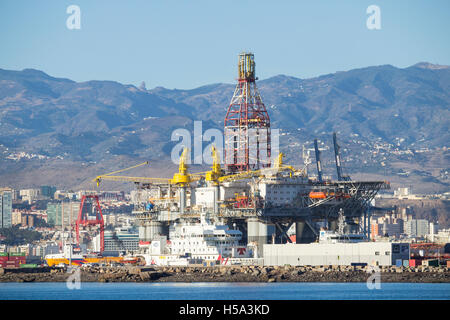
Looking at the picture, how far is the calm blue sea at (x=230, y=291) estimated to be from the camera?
90.6 m

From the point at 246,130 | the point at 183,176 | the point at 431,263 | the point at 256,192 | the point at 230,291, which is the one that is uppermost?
the point at 246,130

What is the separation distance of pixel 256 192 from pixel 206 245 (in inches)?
372

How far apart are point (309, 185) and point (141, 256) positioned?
26.2 m

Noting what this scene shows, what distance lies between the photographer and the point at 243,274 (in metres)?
116

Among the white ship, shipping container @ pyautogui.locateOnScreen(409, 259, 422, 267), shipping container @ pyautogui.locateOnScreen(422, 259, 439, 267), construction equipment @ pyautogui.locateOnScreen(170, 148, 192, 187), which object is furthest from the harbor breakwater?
construction equipment @ pyautogui.locateOnScreen(170, 148, 192, 187)

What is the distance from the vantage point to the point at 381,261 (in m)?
117

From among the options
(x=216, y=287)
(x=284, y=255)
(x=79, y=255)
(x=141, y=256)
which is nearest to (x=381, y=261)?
(x=284, y=255)

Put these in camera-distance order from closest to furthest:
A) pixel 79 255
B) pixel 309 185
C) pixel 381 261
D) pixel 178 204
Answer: pixel 381 261 < pixel 309 185 < pixel 178 204 < pixel 79 255

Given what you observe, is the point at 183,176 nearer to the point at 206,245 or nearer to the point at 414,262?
the point at 206,245

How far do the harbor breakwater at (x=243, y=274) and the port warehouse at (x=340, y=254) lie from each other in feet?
5.40

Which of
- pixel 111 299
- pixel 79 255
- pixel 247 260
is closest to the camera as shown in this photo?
pixel 111 299

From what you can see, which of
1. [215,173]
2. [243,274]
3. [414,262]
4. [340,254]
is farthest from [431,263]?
[215,173]
